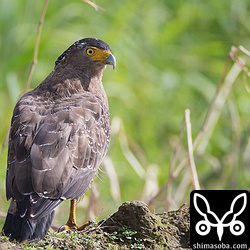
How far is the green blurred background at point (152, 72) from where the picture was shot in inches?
359

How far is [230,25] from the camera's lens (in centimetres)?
1136

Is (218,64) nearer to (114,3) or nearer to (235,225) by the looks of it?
(114,3)

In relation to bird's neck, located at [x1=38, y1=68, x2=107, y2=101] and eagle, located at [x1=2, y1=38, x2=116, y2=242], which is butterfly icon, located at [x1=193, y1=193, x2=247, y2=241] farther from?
bird's neck, located at [x1=38, y1=68, x2=107, y2=101]

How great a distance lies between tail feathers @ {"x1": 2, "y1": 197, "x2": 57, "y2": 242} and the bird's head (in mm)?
1967

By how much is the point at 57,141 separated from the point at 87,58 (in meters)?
1.40

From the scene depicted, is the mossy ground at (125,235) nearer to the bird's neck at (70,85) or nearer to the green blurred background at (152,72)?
the bird's neck at (70,85)

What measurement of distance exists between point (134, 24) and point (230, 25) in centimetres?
130

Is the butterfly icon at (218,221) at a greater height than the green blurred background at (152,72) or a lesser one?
lesser

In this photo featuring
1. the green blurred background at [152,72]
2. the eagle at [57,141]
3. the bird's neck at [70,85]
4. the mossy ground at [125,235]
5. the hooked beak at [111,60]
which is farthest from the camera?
the green blurred background at [152,72]

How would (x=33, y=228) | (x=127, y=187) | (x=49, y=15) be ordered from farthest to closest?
(x=49, y=15) < (x=127, y=187) < (x=33, y=228)

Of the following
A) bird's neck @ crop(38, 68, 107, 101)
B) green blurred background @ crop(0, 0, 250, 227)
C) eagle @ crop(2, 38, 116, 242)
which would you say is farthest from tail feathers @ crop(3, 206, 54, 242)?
green blurred background @ crop(0, 0, 250, 227)

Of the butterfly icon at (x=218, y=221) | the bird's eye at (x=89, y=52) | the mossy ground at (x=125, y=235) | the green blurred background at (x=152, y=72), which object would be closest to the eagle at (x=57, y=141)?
the bird's eye at (x=89, y=52)

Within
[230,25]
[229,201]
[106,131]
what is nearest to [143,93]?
[230,25]

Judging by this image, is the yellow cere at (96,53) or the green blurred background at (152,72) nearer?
the yellow cere at (96,53)
